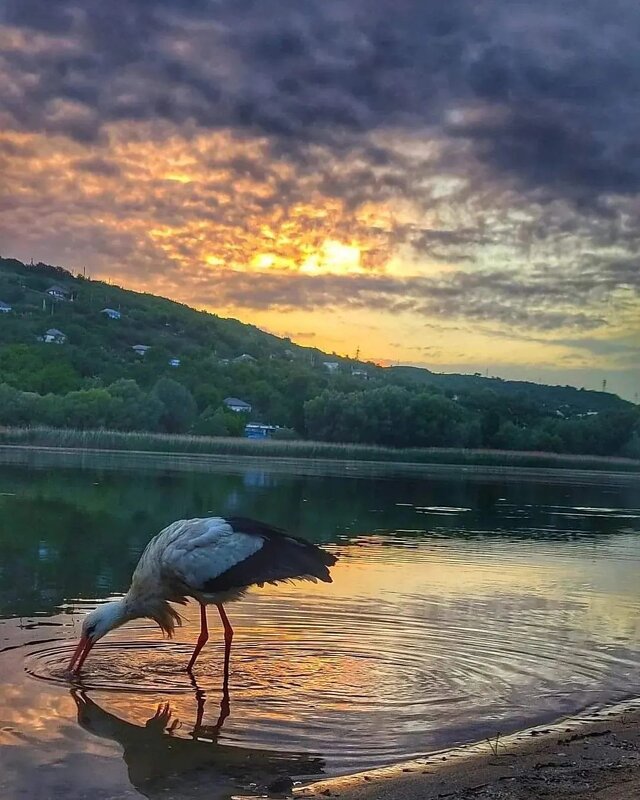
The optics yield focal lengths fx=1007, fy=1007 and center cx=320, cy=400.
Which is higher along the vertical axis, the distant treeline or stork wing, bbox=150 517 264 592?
the distant treeline

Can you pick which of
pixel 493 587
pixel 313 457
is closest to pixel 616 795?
pixel 493 587

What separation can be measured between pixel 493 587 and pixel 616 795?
10.2 metres

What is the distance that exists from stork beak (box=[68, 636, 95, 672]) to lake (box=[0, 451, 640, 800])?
5.2 inches

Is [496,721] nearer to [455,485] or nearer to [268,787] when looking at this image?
[268,787]

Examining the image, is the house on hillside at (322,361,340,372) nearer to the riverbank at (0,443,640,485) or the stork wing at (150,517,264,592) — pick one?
the riverbank at (0,443,640,485)

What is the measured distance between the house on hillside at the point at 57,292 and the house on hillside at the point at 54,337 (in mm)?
32655

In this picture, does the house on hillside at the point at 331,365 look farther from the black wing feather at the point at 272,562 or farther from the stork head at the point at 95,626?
the stork head at the point at 95,626

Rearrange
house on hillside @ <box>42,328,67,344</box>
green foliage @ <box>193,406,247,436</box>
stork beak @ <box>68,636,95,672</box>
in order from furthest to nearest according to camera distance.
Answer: house on hillside @ <box>42,328,67,344</box>
green foliage @ <box>193,406,247,436</box>
stork beak @ <box>68,636,95,672</box>

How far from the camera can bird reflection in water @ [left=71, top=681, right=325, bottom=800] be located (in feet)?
21.5

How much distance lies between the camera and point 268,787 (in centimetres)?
653

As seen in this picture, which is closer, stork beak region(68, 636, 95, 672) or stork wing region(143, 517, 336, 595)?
stork beak region(68, 636, 95, 672)

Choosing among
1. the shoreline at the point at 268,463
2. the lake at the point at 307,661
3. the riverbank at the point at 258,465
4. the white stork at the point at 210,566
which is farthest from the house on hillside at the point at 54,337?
the white stork at the point at 210,566

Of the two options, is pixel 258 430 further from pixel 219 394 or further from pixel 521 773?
pixel 521 773

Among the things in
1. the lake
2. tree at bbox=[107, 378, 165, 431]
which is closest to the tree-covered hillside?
tree at bbox=[107, 378, 165, 431]
